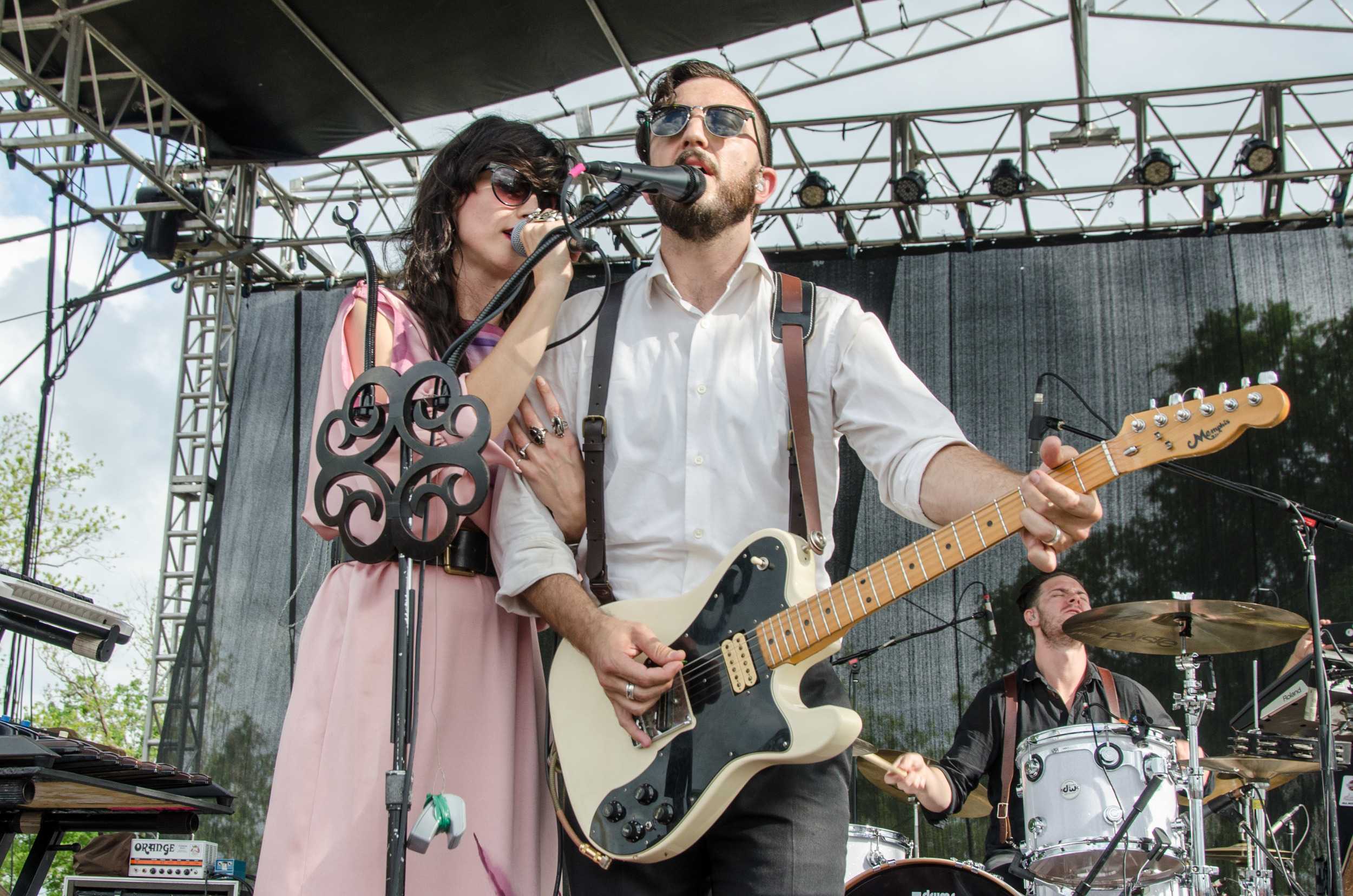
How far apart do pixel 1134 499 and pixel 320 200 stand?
637cm

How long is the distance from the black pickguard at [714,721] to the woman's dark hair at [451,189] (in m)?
0.86

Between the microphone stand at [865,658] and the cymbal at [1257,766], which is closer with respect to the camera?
the cymbal at [1257,766]

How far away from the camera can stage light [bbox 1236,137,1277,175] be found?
7883 millimetres

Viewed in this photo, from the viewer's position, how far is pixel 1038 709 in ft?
17.4

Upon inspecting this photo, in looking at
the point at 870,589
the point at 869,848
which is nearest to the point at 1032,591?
the point at 869,848

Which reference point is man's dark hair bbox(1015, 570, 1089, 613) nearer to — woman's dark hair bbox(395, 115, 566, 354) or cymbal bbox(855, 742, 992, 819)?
cymbal bbox(855, 742, 992, 819)

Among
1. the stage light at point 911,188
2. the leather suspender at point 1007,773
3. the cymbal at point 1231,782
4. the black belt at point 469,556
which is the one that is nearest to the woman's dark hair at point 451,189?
the black belt at point 469,556

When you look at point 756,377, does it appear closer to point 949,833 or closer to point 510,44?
point 510,44

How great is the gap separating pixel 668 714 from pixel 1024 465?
678cm

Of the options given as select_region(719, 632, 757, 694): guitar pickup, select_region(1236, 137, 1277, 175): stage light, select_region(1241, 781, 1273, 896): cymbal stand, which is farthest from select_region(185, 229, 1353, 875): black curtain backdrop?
select_region(719, 632, 757, 694): guitar pickup

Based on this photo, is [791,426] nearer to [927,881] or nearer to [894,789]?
[927,881]

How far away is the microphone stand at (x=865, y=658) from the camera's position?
568 centimetres

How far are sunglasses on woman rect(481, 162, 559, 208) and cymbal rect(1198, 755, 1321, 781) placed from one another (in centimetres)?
337

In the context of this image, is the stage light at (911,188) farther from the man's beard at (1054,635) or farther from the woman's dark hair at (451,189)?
the woman's dark hair at (451,189)
